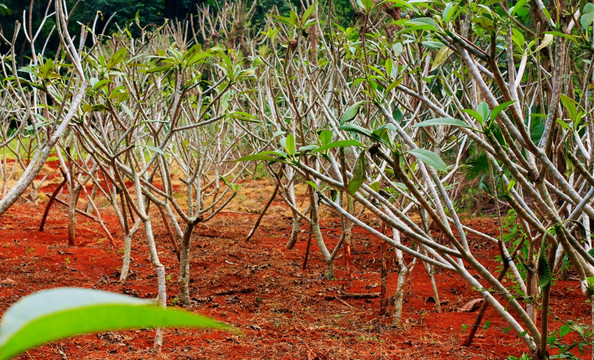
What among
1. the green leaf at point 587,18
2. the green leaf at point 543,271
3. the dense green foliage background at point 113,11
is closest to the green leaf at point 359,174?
the green leaf at point 543,271

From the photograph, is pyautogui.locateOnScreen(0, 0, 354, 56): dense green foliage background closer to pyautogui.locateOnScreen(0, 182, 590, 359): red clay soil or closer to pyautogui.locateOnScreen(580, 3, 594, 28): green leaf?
pyautogui.locateOnScreen(0, 182, 590, 359): red clay soil

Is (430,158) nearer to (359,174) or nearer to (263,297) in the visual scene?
(359,174)

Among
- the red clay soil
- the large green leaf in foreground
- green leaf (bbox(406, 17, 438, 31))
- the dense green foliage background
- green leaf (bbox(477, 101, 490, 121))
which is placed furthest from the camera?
the dense green foliage background

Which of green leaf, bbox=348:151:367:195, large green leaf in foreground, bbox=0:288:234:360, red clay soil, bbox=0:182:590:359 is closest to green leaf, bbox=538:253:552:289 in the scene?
green leaf, bbox=348:151:367:195

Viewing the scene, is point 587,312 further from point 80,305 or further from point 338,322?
point 80,305

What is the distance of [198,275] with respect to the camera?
4.52 metres

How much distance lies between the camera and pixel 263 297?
3947 mm

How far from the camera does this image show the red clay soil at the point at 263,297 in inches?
110

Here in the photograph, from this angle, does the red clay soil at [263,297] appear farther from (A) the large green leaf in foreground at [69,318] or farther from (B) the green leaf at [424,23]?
(A) the large green leaf in foreground at [69,318]

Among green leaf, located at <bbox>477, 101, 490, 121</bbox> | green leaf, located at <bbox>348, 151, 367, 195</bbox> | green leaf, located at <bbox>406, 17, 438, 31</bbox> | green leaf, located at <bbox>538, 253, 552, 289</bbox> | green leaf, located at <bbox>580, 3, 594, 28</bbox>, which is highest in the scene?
green leaf, located at <bbox>580, 3, 594, 28</bbox>

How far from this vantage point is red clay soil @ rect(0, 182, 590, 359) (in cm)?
279

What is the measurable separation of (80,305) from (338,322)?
323cm

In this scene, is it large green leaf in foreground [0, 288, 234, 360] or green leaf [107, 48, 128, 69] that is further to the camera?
green leaf [107, 48, 128, 69]

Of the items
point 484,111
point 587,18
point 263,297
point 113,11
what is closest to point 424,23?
point 484,111
